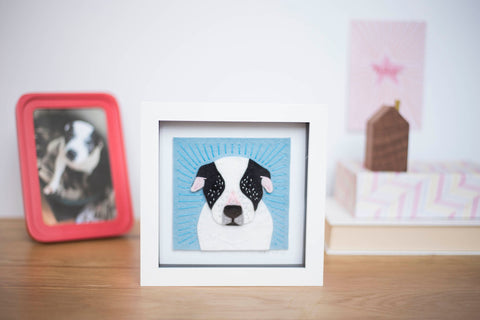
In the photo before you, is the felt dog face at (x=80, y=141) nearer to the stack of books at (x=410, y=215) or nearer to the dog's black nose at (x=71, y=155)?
the dog's black nose at (x=71, y=155)

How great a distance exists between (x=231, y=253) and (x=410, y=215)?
402 millimetres

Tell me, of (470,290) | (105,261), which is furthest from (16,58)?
(470,290)

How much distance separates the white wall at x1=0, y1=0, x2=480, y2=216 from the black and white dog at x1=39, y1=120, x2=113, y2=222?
0.12 m

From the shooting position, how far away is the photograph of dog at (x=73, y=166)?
0.87m

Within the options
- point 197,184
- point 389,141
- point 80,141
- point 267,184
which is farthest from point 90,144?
point 389,141

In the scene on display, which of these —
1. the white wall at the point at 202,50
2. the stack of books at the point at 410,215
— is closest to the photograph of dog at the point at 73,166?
the white wall at the point at 202,50

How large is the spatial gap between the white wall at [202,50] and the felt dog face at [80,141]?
4.4 inches

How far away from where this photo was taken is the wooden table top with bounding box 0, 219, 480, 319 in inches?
23.4

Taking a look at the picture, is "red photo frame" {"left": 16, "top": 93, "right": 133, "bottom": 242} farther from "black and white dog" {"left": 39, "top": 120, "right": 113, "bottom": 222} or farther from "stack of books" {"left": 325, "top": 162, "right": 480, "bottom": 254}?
"stack of books" {"left": 325, "top": 162, "right": 480, "bottom": 254}

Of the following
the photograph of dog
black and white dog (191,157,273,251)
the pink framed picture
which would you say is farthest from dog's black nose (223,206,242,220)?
the pink framed picture

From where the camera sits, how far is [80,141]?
89 centimetres

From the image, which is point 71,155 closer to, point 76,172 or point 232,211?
point 76,172

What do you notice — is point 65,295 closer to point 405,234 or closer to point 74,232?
point 74,232

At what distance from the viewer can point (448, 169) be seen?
89cm
